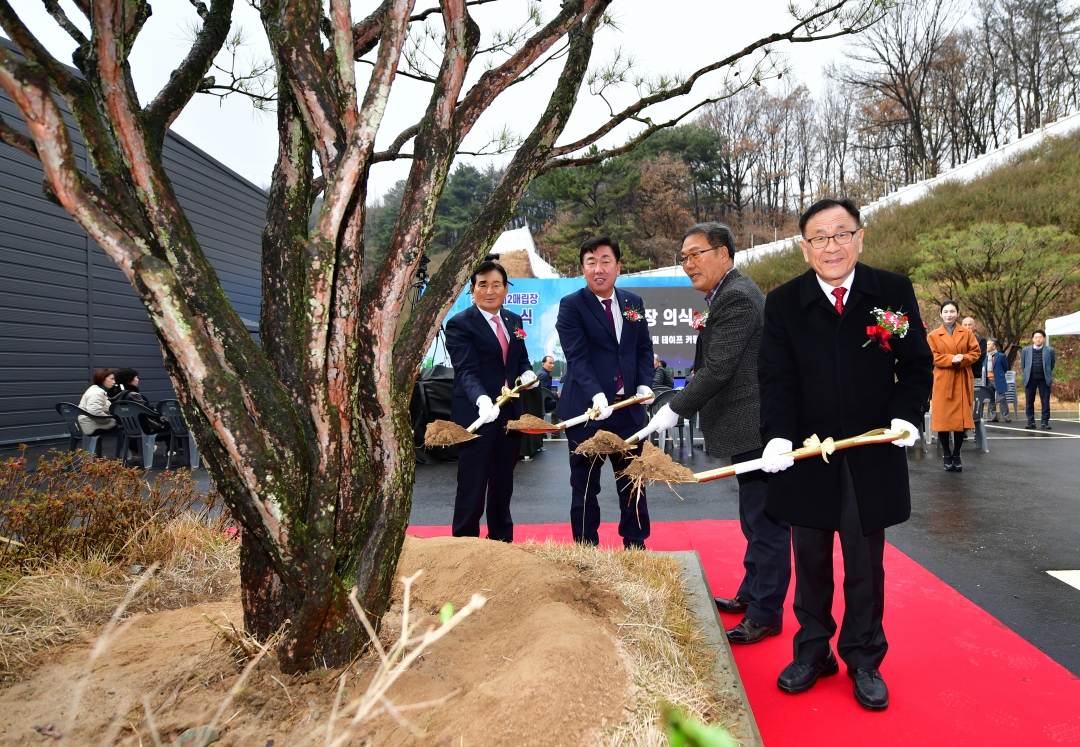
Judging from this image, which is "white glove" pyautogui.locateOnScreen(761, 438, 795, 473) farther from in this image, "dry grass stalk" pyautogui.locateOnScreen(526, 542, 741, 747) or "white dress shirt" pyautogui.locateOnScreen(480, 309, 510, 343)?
"white dress shirt" pyautogui.locateOnScreen(480, 309, 510, 343)

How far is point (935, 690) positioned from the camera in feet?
8.39

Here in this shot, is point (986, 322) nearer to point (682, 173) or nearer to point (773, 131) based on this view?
point (682, 173)

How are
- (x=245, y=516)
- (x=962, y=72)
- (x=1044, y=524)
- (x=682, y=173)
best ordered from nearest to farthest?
1. (x=245, y=516)
2. (x=1044, y=524)
3. (x=962, y=72)
4. (x=682, y=173)

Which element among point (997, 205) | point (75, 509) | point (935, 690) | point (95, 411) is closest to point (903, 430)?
point (935, 690)

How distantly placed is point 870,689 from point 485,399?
231cm

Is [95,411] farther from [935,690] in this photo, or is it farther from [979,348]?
[979,348]

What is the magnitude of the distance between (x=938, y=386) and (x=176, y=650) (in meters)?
7.83

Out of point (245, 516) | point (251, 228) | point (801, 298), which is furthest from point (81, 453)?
point (251, 228)

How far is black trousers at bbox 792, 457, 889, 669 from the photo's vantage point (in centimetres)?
257

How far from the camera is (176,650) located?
2273 millimetres

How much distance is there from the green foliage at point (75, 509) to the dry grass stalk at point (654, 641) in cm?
201

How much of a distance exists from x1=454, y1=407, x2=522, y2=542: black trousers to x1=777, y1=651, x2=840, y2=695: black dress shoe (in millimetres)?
1846

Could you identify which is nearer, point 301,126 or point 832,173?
point 301,126

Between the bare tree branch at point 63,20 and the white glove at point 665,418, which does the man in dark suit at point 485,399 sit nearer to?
the white glove at point 665,418
